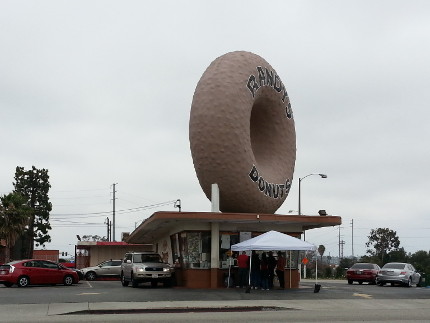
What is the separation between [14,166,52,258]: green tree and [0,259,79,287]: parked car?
142 ft

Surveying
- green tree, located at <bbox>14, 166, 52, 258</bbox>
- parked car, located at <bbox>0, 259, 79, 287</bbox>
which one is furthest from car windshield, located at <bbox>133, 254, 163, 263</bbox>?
green tree, located at <bbox>14, 166, 52, 258</bbox>

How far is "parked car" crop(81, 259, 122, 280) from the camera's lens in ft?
136

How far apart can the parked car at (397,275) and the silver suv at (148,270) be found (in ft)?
43.2

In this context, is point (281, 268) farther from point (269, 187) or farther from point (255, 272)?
point (269, 187)

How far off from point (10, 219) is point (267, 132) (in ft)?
95.9

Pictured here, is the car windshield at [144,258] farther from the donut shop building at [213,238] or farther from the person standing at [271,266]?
the person standing at [271,266]

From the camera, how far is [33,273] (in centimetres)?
2955

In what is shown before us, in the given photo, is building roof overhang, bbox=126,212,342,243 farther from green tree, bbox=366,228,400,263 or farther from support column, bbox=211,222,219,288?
green tree, bbox=366,228,400,263

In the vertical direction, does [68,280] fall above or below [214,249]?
below

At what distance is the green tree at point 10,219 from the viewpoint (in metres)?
51.5

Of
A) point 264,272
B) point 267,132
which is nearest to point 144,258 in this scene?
point 264,272

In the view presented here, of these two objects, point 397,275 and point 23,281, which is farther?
point 397,275

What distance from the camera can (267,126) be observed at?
30266 mm

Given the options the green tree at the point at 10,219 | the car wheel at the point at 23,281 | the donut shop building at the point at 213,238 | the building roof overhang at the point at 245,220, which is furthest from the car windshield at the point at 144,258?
the green tree at the point at 10,219
